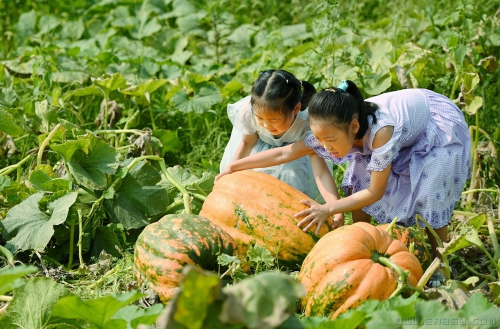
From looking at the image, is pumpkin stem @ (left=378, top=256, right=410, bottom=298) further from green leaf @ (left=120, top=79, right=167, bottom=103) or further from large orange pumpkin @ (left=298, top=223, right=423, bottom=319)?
green leaf @ (left=120, top=79, right=167, bottom=103)

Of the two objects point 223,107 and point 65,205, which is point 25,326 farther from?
point 223,107

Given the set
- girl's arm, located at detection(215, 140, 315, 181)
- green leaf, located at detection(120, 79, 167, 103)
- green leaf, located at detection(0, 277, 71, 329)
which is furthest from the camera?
green leaf, located at detection(120, 79, 167, 103)

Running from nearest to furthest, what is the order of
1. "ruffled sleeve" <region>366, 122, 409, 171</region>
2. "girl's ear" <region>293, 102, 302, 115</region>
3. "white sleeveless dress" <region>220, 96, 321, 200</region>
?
"ruffled sleeve" <region>366, 122, 409, 171</region>
"girl's ear" <region>293, 102, 302, 115</region>
"white sleeveless dress" <region>220, 96, 321, 200</region>

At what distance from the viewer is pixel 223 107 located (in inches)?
190

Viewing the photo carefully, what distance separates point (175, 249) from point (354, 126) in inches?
37.3

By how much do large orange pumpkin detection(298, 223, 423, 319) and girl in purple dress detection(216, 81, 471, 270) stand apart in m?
0.38

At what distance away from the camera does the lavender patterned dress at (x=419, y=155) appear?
3268 millimetres

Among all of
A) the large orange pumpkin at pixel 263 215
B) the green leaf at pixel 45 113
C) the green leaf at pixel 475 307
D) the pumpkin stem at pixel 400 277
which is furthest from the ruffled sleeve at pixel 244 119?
the green leaf at pixel 475 307

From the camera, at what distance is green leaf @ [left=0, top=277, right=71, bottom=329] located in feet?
7.89

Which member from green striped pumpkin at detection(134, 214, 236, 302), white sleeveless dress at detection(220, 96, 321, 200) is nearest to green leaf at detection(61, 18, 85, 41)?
white sleeveless dress at detection(220, 96, 321, 200)

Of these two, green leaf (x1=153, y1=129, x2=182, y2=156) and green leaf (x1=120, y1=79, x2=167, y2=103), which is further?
green leaf (x1=120, y1=79, x2=167, y2=103)

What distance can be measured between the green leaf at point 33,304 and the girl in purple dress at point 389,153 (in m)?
1.15

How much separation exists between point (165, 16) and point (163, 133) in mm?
2509

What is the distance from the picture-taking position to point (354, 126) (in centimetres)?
311
